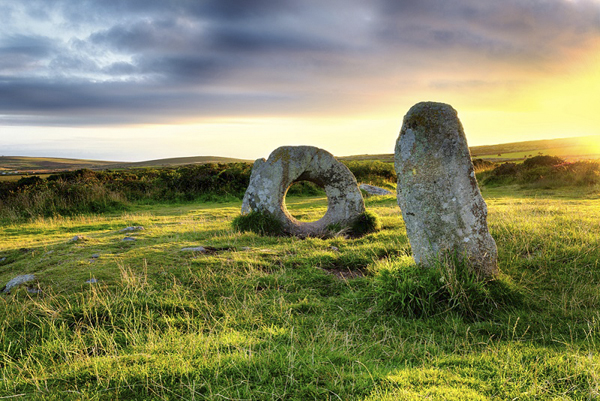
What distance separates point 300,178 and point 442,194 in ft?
23.1

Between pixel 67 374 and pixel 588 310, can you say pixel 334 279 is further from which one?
pixel 67 374

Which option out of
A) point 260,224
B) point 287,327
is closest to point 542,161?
point 260,224

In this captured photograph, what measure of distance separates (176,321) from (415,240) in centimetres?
393

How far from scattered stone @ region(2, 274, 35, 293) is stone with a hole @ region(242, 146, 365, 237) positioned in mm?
6069

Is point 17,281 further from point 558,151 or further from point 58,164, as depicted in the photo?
point 58,164

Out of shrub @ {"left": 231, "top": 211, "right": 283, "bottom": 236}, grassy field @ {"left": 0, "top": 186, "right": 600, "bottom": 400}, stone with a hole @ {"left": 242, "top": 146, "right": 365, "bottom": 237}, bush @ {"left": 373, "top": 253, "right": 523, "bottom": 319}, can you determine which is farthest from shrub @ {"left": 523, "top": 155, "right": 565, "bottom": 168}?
bush @ {"left": 373, "top": 253, "right": 523, "bottom": 319}

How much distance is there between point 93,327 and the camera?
15.9 ft

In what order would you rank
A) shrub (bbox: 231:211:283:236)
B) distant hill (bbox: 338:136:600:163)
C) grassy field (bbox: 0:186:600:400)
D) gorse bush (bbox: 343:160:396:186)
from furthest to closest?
distant hill (bbox: 338:136:600:163)
gorse bush (bbox: 343:160:396:186)
shrub (bbox: 231:211:283:236)
grassy field (bbox: 0:186:600:400)

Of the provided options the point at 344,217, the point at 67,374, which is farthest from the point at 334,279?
the point at 344,217

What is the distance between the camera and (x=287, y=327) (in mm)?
4840

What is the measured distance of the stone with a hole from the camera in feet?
37.4

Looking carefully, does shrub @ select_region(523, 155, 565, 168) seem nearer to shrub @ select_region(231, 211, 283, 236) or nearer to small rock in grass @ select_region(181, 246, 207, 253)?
shrub @ select_region(231, 211, 283, 236)

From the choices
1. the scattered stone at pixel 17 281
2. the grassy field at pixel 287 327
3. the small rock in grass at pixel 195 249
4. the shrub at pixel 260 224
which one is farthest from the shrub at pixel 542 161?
the scattered stone at pixel 17 281

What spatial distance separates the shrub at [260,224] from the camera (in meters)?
11.0
